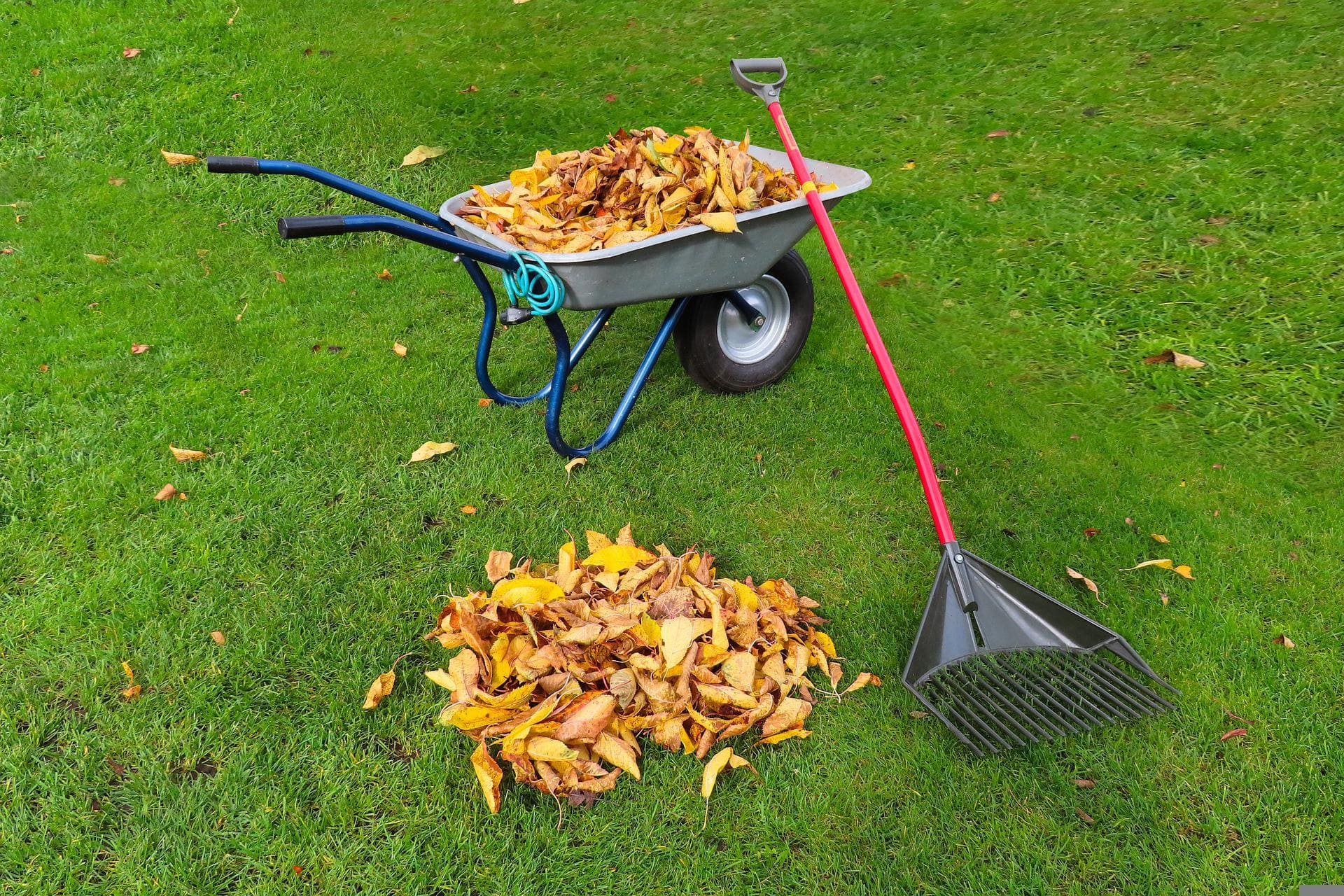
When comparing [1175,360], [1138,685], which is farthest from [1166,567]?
[1175,360]

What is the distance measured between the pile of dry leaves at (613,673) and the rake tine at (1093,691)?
526mm

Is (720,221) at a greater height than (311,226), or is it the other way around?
(311,226)

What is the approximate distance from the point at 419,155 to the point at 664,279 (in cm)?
330

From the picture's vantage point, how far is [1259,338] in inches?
158

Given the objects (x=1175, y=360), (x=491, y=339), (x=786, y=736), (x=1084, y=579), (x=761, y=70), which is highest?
(x=761, y=70)

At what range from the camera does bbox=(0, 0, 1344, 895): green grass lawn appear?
2217 millimetres

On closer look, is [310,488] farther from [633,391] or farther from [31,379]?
[31,379]

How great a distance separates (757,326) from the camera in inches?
148

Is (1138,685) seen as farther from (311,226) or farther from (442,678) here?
(311,226)

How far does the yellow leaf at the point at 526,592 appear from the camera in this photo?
98.7 inches

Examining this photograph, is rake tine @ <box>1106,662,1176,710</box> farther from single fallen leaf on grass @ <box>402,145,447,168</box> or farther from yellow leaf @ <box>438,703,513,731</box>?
single fallen leaf on grass @ <box>402,145,447,168</box>

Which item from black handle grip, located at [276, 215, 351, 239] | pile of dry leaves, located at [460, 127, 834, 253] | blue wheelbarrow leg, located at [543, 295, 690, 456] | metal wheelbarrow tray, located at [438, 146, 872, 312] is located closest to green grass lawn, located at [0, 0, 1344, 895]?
blue wheelbarrow leg, located at [543, 295, 690, 456]

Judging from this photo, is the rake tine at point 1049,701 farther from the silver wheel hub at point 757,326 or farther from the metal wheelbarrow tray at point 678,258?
the silver wheel hub at point 757,326

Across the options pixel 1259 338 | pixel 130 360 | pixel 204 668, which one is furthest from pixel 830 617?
pixel 130 360
